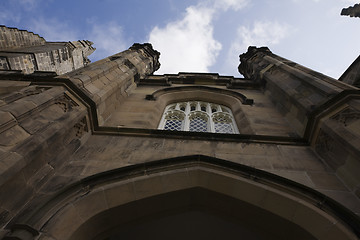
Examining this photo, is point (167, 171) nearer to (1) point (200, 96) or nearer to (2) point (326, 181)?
(2) point (326, 181)

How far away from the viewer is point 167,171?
401cm

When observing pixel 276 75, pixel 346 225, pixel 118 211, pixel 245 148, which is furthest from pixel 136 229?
pixel 276 75

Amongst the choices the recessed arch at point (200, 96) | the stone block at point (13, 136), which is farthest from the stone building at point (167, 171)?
the recessed arch at point (200, 96)

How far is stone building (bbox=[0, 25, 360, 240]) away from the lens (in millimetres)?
3189

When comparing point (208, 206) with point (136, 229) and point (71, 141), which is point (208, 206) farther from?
point (71, 141)

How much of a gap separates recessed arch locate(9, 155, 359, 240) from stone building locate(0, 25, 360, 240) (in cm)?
2

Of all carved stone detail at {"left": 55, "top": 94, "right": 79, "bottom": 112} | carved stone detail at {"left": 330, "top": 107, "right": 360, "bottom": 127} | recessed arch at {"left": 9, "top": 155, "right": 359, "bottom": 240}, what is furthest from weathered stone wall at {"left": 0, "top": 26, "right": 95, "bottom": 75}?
carved stone detail at {"left": 330, "top": 107, "right": 360, "bottom": 127}

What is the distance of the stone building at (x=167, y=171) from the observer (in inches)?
126

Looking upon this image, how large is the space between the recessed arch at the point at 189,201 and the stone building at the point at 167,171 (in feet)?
0.05

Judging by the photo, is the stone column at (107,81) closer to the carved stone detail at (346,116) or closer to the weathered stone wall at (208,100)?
the weathered stone wall at (208,100)

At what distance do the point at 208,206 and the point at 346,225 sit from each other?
1.96 metres

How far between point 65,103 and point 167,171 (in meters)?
2.54

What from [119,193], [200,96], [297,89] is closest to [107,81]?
[200,96]

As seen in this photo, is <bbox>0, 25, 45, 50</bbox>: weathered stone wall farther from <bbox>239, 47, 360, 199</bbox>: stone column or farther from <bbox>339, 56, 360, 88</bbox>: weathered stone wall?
<bbox>339, 56, 360, 88</bbox>: weathered stone wall
